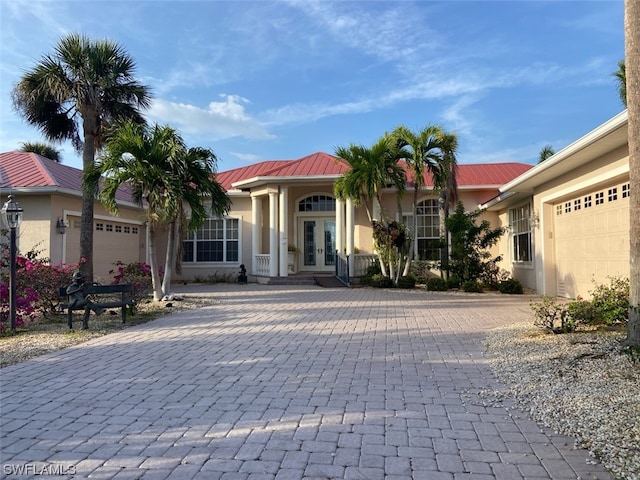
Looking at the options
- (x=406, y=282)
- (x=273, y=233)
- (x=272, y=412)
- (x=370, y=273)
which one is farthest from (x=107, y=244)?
(x=272, y=412)

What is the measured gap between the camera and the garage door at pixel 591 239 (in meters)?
9.45

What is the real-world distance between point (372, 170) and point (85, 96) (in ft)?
29.3

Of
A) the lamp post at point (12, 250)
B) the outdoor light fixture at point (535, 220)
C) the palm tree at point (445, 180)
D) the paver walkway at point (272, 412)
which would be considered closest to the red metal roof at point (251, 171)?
the palm tree at point (445, 180)

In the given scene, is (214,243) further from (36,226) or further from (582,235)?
(582,235)

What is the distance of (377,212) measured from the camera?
18156 millimetres

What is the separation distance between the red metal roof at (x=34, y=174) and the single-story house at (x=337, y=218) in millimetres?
66

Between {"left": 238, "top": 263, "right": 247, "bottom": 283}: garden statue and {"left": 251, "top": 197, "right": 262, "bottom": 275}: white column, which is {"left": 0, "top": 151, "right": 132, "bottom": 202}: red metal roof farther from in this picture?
{"left": 238, "top": 263, "right": 247, "bottom": 283}: garden statue

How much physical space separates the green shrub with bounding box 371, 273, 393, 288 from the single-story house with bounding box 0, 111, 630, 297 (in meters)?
1.06

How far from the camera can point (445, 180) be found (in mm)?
15438

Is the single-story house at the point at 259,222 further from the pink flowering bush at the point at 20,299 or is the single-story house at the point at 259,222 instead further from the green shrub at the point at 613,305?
the green shrub at the point at 613,305

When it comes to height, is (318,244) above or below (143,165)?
below

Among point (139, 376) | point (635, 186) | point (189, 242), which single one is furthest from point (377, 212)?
point (139, 376)

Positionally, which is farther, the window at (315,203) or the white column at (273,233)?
the window at (315,203)

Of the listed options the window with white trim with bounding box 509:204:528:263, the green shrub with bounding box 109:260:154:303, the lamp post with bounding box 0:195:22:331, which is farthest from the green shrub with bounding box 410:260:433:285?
the lamp post with bounding box 0:195:22:331
